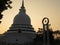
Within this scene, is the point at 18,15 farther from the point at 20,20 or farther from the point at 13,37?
the point at 13,37

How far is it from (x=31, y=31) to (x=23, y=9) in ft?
22.9

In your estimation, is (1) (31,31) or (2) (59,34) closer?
(2) (59,34)

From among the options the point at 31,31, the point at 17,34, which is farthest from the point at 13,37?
the point at 31,31

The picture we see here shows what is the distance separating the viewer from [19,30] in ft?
269

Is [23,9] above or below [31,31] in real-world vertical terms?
above

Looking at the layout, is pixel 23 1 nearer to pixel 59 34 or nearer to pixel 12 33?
pixel 12 33

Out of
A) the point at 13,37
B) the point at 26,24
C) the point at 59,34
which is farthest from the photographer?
the point at 26,24

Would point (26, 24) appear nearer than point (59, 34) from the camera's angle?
No

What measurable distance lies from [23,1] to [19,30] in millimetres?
9846

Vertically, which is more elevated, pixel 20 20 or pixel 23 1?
pixel 23 1

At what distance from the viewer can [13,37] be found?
7981 cm

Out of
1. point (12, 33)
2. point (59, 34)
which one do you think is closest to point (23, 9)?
point (12, 33)

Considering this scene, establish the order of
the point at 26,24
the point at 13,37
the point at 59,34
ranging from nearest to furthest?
the point at 59,34 → the point at 13,37 → the point at 26,24

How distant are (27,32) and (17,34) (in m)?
3.89
